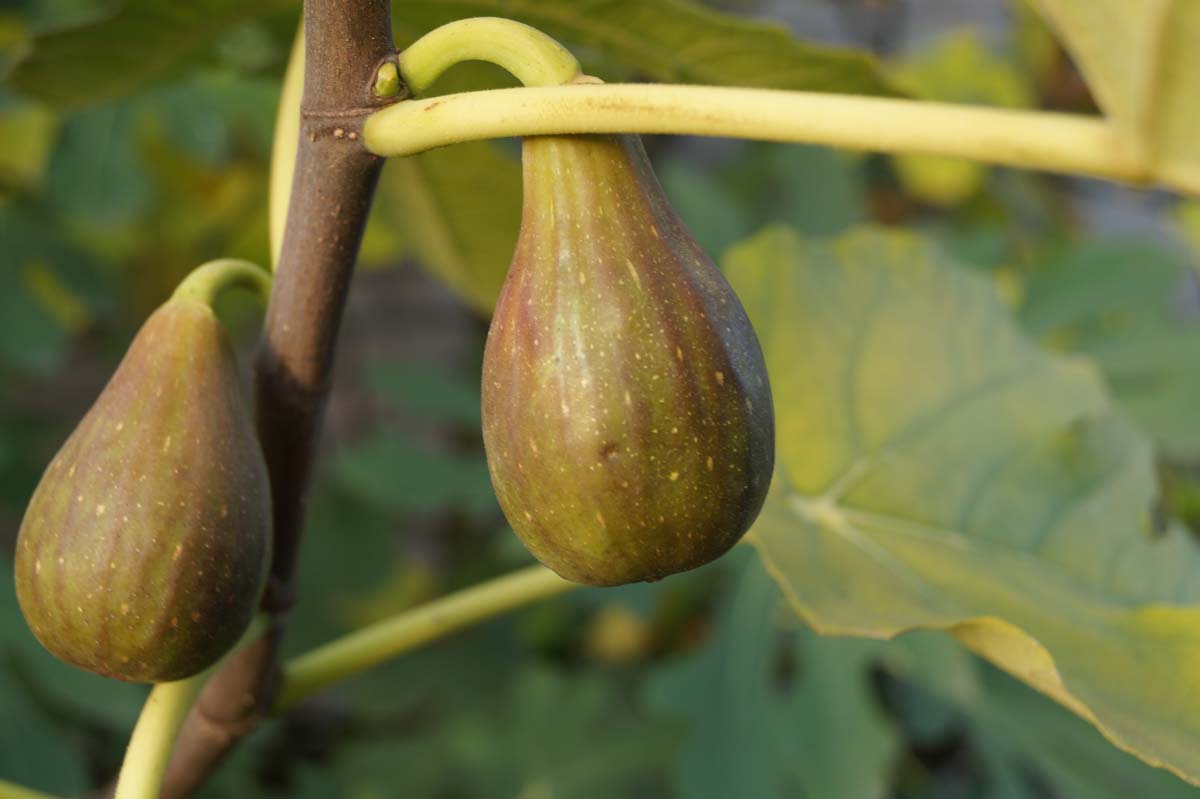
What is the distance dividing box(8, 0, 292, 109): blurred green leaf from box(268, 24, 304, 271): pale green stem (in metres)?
0.18

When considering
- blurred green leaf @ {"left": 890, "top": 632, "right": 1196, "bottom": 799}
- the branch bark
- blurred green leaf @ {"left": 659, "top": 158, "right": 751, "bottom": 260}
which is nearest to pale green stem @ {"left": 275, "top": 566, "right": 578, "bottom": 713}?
the branch bark

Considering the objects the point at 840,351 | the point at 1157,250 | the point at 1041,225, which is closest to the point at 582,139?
the point at 840,351

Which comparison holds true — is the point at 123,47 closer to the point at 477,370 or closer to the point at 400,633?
the point at 400,633

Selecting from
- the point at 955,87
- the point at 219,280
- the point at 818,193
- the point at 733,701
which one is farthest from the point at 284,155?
the point at 955,87

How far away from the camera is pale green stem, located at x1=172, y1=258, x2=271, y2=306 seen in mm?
526

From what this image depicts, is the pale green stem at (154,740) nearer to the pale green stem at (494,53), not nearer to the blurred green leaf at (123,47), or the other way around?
the pale green stem at (494,53)

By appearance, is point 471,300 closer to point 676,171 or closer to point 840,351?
point 840,351

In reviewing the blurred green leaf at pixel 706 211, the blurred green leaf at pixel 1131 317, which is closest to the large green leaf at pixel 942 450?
the blurred green leaf at pixel 706 211

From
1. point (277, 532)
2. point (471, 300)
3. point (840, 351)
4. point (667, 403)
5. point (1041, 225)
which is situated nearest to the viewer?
point (667, 403)

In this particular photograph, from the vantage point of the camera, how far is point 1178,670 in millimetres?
652

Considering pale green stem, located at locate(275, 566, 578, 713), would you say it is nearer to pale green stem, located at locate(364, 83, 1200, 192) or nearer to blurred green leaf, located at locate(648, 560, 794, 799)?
pale green stem, located at locate(364, 83, 1200, 192)

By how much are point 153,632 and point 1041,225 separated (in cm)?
231

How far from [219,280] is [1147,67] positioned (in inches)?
15.6

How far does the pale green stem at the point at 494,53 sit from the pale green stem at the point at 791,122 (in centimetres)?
3
